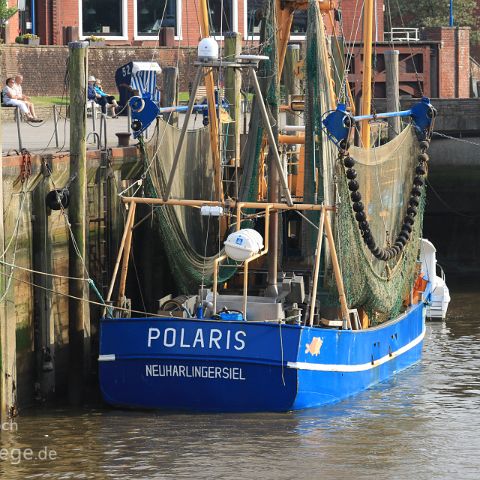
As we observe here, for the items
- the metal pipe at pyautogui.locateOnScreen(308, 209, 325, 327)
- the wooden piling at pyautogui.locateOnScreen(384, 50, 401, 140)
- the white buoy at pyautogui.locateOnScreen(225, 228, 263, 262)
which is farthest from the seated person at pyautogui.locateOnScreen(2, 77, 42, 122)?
the metal pipe at pyautogui.locateOnScreen(308, 209, 325, 327)

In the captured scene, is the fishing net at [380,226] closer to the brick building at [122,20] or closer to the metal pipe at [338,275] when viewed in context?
the metal pipe at [338,275]

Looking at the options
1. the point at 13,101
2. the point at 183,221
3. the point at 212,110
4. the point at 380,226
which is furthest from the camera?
the point at 13,101

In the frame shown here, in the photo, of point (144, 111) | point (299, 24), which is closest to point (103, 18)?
Answer: point (299, 24)

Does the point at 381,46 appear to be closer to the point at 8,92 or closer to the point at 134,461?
the point at 8,92

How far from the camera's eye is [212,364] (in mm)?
16984

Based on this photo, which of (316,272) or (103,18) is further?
(103,18)

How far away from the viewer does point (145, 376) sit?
17.2 m

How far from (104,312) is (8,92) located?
10.9m

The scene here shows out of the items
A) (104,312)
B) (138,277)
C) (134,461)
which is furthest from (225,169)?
(134,461)

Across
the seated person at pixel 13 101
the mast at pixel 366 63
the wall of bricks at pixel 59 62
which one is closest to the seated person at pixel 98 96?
the seated person at pixel 13 101

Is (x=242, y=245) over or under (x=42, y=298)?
over

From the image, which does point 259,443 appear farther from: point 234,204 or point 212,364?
point 234,204

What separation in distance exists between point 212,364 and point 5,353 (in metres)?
2.36

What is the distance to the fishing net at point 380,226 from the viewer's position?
1848cm
